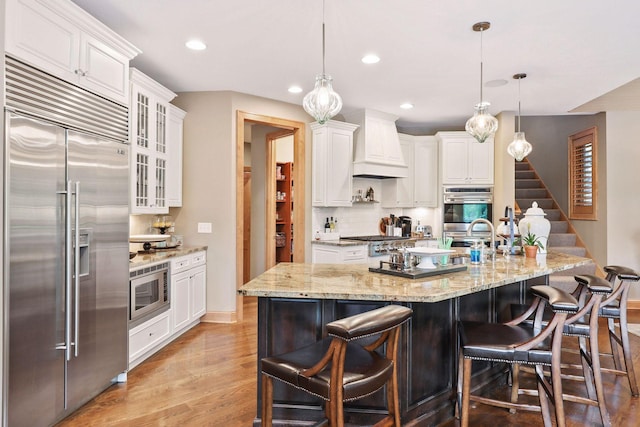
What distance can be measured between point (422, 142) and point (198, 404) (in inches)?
199

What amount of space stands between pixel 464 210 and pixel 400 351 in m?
4.30

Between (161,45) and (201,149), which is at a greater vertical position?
(161,45)

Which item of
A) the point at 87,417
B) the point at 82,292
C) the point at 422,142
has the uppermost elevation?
the point at 422,142

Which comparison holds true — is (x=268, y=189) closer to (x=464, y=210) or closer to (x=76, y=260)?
(x=464, y=210)

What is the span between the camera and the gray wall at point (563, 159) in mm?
5605

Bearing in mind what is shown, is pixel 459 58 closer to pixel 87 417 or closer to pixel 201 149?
pixel 201 149

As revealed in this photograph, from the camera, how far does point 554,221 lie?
6703mm

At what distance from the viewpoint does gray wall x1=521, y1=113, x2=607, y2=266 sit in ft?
18.4

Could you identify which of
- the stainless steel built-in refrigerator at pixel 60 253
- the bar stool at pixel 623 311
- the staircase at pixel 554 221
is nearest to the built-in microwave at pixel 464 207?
the staircase at pixel 554 221

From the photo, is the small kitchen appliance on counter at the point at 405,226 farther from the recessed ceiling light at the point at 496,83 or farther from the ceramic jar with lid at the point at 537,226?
the ceramic jar with lid at the point at 537,226

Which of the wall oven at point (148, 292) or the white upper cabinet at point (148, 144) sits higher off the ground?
the white upper cabinet at point (148, 144)

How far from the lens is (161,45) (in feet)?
11.5

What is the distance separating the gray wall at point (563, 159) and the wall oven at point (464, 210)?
1476mm

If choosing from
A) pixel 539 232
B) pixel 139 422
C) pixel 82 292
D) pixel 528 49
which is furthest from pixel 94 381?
pixel 528 49
